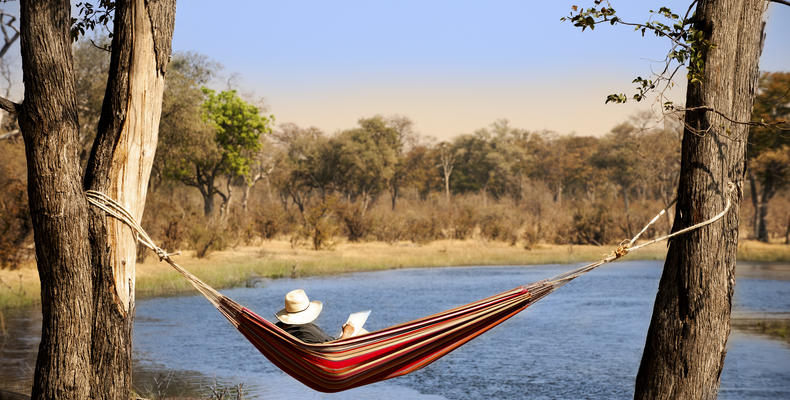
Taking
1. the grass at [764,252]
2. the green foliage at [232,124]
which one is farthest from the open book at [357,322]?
the green foliage at [232,124]

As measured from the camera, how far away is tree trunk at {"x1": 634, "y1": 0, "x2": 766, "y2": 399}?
3447mm

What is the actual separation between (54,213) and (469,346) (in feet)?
23.8

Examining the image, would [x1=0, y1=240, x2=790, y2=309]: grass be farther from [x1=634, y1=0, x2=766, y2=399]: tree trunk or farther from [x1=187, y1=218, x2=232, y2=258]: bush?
[x1=634, y1=0, x2=766, y2=399]: tree trunk

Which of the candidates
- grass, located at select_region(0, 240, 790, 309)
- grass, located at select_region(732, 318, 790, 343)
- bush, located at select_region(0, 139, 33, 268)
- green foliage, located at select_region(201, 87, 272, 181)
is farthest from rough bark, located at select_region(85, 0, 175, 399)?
green foliage, located at select_region(201, 87, 272, 181)

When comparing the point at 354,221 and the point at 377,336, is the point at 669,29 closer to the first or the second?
the point at 377,336

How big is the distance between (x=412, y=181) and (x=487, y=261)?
19606 mm

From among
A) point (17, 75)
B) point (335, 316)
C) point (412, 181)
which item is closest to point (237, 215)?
point (17, 75)

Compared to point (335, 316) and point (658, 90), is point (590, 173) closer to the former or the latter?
point (335, 316)

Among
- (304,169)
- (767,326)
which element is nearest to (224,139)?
(304,169)

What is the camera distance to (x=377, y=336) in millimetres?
3652

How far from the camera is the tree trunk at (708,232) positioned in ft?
11.3

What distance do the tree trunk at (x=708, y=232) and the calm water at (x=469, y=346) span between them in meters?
3.77

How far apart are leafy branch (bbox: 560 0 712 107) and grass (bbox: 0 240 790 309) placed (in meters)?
9.63

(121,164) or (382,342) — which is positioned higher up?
(121,164)
